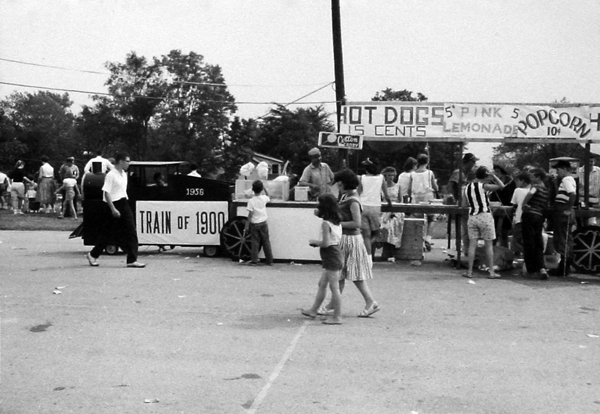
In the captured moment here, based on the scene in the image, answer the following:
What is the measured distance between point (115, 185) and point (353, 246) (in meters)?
4.81

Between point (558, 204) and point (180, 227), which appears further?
point (180, 227)

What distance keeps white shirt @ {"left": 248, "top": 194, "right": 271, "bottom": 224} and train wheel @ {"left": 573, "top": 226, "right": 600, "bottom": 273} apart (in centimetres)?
503

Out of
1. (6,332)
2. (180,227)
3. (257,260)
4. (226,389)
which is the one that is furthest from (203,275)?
(226,389)

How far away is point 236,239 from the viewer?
43.4 ft

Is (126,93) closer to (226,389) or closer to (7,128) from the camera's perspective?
(7,128)

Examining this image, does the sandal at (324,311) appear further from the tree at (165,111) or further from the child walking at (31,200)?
the tree at (165,111)

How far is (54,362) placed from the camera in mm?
6461

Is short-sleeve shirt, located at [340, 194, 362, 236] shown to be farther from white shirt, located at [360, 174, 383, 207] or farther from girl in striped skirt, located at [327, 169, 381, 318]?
white shirt, located at [360, 174, 383, 207]

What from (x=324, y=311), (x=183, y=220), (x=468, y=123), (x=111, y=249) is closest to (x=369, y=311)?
(x=324, y=311)

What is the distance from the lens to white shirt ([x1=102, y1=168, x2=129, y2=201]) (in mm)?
11719

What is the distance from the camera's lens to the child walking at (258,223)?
41.5 feet

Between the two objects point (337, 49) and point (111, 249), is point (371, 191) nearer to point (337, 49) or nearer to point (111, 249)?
point (111, 249)

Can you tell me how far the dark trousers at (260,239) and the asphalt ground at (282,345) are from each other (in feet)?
3.21

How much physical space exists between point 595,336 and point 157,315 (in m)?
4.63
